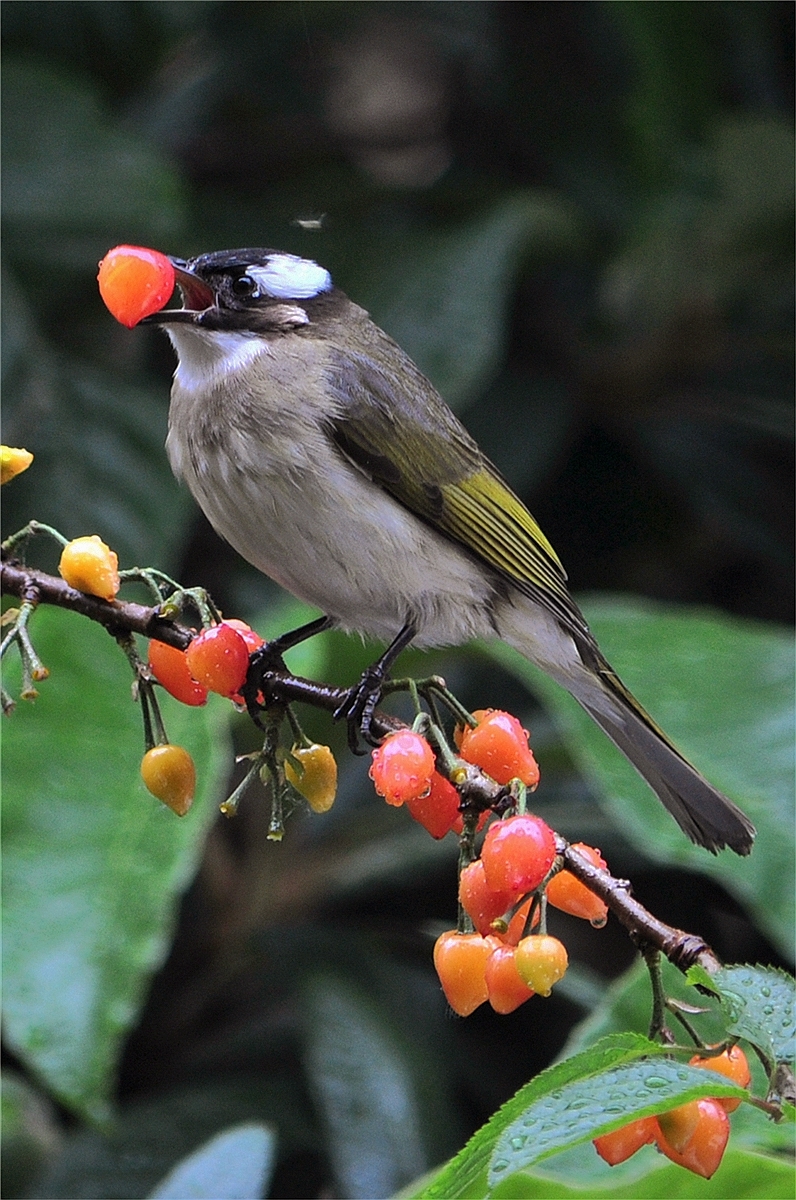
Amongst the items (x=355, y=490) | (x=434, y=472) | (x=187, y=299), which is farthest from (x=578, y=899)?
(x=187, y=299)

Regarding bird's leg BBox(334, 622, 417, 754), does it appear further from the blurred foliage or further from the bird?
the blurred foliage

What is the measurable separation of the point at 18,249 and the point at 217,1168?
1.90m

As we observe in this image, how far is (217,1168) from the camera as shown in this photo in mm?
1313

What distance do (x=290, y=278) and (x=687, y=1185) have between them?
1255 mm

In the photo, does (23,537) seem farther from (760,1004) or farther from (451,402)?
(451,402)

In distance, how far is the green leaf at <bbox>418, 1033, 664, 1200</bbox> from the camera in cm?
83

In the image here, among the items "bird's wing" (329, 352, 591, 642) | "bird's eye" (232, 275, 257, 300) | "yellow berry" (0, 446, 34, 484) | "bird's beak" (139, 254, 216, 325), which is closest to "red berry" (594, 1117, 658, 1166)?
"yellow berry" (0, 446, 34, 484)

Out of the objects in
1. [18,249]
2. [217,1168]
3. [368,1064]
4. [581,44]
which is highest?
[581,44]

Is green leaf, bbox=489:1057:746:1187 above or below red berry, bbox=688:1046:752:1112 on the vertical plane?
above

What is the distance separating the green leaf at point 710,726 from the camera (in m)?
1.74

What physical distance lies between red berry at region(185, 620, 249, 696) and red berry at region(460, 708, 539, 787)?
0.18 metres

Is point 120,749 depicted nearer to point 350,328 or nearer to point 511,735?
point 350,328

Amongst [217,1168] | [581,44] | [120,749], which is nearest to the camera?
[217,1168]

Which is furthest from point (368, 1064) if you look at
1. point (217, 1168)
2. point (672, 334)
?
point (672, 334)
